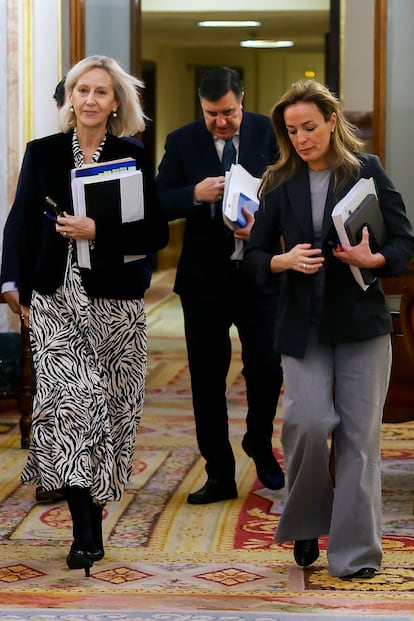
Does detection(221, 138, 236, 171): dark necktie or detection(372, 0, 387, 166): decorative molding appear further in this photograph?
detection(372, 0, 387, 166): decorative molding

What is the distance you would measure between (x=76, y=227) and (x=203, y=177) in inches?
47.3

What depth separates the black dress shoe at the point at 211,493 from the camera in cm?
592

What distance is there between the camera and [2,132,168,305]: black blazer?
15.6ft

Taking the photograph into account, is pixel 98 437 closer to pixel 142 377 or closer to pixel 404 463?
pixel 142 377

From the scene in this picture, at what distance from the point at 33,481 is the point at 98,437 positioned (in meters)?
0.30

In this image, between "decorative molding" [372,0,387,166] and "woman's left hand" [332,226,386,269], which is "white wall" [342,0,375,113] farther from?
"woman's left hand" [332,226,386,269]

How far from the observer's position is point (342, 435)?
455 centimetres

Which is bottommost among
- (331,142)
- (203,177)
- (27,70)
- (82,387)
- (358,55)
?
(82,387)

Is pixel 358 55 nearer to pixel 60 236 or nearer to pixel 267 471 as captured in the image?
pixel 267 471

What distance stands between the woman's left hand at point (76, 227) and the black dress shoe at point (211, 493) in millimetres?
1655

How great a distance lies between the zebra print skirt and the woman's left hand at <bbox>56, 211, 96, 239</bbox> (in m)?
0.13

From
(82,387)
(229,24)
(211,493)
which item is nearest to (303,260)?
(82,387)

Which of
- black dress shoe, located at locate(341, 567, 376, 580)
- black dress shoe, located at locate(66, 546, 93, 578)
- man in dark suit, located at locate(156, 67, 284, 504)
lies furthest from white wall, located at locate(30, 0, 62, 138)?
black dress shoe, located at locate(341, 567, 376, 580)

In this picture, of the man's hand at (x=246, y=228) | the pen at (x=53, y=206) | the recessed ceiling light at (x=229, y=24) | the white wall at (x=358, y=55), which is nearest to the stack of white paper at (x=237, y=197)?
the man's hand at (x=246, y=228)
